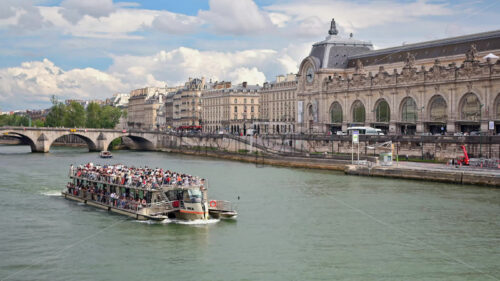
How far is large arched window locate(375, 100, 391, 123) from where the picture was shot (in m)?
87.1

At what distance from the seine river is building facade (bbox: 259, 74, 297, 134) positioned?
79324 mm

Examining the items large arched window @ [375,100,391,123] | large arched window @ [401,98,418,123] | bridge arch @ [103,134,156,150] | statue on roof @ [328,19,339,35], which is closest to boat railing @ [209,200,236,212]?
large arched window @ [401,98,418,123]

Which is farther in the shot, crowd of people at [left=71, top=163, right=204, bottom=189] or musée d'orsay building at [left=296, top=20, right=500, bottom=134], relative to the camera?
musée d'orsay building at [left=296, top=20, right=500, bottom=134]

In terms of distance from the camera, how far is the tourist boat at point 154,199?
125ft

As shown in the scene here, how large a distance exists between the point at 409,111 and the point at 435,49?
893 cm

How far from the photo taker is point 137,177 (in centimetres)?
4194

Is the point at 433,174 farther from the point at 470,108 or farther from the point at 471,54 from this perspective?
the point at 471,54

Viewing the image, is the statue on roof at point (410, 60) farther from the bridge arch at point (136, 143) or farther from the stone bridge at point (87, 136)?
the bridge arch at point (136, 143)

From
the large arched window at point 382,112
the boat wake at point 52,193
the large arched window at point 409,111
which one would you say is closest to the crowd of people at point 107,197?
the boat wake at point 52,193

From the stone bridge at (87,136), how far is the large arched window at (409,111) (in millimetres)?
53879

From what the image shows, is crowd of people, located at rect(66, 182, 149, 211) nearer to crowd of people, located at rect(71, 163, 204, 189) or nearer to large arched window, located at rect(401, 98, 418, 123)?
crowd of people, located at rect(71, 163, 204, 189)

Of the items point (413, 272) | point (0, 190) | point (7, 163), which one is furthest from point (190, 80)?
point (413, 272)

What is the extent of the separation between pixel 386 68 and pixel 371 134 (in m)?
15.6

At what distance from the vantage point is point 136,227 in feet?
121
